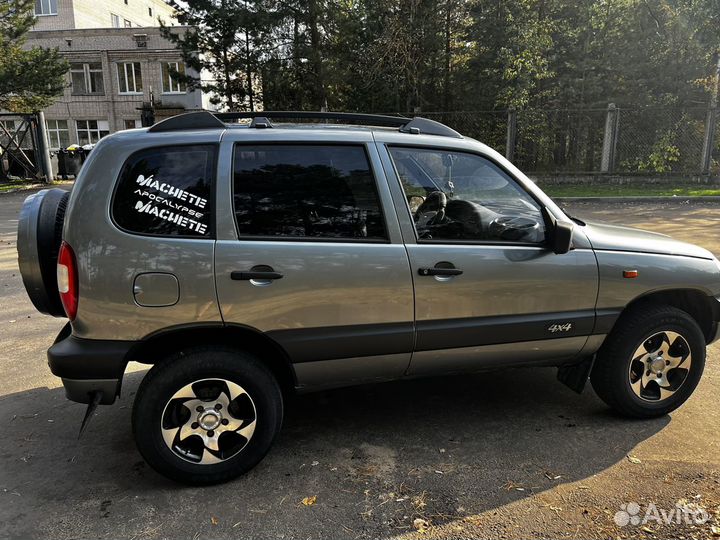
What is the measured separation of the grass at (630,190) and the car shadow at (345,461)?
46.8 ft

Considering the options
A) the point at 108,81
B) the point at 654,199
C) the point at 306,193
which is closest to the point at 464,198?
the point at 306,193

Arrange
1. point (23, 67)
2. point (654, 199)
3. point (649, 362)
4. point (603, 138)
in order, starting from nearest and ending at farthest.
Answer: point (649, 362)
point (654, 199)
point (603, 138)
point (23, 67)

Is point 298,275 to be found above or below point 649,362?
above

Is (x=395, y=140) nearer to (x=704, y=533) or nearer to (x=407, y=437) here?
(x=407, y=437)

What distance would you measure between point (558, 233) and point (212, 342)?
6.76ft

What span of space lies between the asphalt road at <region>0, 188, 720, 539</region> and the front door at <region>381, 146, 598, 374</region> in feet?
1.78

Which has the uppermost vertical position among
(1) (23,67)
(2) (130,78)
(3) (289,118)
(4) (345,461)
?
(2) (130,78)

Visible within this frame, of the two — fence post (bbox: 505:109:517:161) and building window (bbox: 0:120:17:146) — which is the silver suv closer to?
fence post (bbox: 505:109:517:161)

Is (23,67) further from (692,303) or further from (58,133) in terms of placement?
(692,303)

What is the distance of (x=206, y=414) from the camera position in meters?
2.89

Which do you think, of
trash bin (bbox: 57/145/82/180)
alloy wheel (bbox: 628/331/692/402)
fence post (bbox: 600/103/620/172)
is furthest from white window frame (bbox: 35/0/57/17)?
alloy wheel (bbox: 628/331/692/402)

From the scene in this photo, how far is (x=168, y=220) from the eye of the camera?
284 cm

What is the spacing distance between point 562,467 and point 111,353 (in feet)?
8.31

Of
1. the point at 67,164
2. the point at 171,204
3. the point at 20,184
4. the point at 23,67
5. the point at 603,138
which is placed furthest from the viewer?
the point at 67,164
